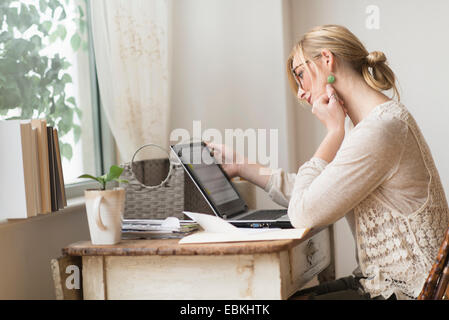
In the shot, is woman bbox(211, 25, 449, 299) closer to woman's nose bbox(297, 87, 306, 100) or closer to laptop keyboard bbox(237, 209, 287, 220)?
woman's nose bbox(297, 87, 306, 100)

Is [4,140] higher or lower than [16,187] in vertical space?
higher

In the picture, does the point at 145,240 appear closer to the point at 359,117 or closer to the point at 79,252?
the point at 79,252

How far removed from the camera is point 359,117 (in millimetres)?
1559

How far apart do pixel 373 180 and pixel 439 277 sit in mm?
285

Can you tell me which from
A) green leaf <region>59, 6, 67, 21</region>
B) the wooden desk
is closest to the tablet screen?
the wooden desk

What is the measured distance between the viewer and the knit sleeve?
137cm

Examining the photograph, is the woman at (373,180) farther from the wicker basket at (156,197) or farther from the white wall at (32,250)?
the white wall at (32,250)

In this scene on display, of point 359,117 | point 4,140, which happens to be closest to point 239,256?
point 359,117

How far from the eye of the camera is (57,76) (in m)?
1.90

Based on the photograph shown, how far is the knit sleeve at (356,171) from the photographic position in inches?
54.0

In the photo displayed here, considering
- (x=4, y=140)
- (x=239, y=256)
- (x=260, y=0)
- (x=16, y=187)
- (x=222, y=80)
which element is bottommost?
(x=239, y=256)

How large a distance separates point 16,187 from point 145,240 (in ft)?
1.11

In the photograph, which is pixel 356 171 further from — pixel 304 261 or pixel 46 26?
pixel 46 26

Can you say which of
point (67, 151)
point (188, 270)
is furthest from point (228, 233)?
point (67, 151)
